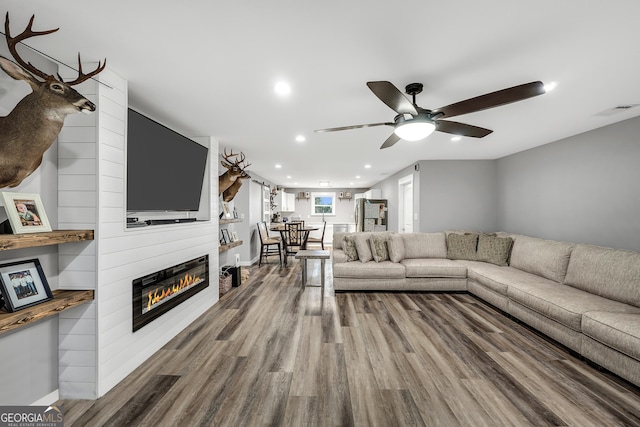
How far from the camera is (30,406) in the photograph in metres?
1.58

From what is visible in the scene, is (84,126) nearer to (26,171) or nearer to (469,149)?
(26,171)

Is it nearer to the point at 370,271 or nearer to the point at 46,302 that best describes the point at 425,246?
the point at 370,271

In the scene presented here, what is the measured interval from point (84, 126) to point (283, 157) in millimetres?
3148

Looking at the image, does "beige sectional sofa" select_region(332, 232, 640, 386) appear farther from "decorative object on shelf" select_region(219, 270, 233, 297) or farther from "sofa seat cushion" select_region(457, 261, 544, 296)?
"decorative object on shelf" select_region(219, 270, 233, 297)

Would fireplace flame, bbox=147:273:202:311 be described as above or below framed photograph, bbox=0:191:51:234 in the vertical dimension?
below

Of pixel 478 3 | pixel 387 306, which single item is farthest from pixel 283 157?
pixel 478 3

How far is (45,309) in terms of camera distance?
4.83ft

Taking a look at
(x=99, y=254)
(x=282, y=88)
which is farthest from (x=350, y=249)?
(x=99, y=254)

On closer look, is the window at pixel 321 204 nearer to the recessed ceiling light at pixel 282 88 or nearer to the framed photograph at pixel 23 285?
the recessed ceiling light at pixel 282 88

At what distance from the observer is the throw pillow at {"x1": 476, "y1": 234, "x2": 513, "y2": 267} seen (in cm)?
396

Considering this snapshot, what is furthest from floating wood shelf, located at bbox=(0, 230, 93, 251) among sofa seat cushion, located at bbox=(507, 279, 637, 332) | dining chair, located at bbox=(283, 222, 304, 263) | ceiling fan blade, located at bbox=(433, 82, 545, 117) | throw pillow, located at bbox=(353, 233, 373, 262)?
dining chair, located at bbox=(283, 222, 304, 263)

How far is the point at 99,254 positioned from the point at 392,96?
2380 millimetres

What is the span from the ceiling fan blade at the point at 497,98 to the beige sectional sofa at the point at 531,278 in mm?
1885

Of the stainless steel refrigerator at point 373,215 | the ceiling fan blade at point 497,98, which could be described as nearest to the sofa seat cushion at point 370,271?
the ceiling fan blade at point 497,98
